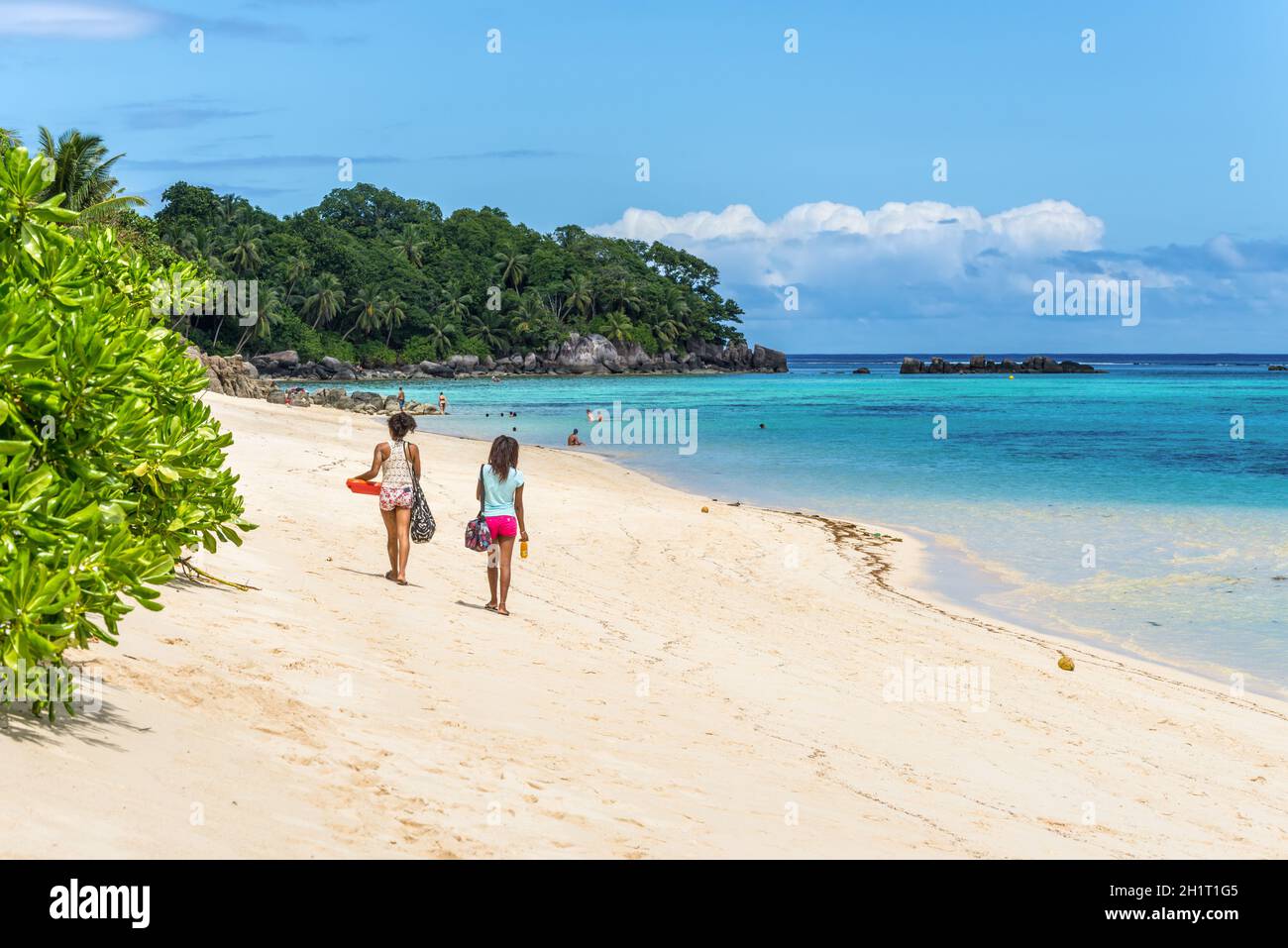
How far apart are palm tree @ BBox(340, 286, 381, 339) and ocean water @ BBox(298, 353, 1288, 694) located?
39559mm

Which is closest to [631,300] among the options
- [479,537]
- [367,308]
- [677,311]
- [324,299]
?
[677,311]

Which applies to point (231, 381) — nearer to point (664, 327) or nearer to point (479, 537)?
point (479, 537)

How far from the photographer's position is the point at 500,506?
32.9ft

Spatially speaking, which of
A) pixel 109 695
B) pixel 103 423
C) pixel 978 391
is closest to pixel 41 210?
pixel 103 423

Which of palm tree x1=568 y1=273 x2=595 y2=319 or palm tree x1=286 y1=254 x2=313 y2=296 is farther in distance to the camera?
palm tree x1=568 y1=273 x2=595 y2=319

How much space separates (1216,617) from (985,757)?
8.27 m

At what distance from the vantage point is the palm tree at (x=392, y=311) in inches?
4353

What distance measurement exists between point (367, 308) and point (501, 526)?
104 m

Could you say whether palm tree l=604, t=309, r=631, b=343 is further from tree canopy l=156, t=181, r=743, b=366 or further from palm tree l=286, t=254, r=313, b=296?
palm tree l=286, t=254, r=313, b=296

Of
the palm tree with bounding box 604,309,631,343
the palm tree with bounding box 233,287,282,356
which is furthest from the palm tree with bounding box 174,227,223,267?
the palm tree with bounding box 604,309,631,343

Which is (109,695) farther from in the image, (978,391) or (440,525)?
(978,391)

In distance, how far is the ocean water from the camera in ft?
46.6

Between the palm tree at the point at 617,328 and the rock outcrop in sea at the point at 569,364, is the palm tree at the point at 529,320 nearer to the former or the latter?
the rock outcrop in sea at the point at 569,364

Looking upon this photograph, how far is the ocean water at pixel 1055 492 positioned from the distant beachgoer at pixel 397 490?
303 inches
